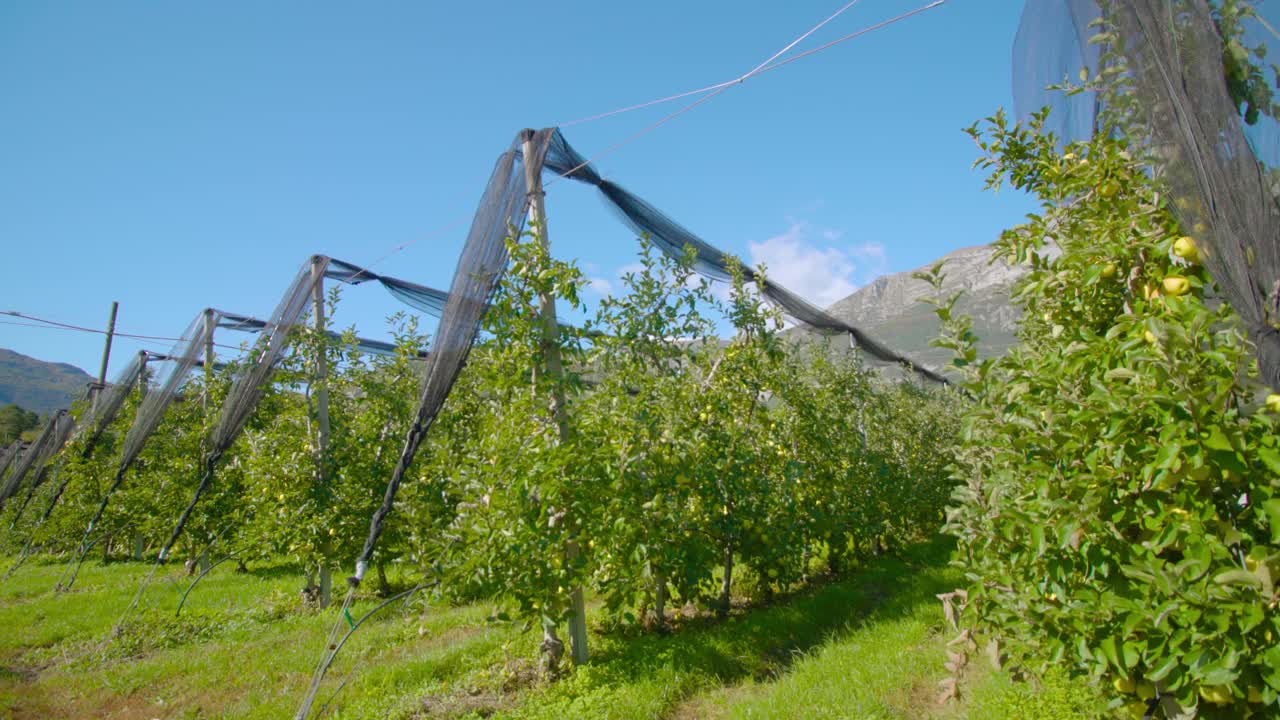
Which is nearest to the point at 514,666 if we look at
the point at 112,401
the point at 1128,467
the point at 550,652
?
the point at 550,652

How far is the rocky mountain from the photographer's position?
265cm

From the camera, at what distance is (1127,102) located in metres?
1.79

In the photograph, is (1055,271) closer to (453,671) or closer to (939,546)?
(453,671)

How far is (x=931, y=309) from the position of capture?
6.93ft

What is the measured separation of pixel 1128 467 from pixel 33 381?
7555 inches

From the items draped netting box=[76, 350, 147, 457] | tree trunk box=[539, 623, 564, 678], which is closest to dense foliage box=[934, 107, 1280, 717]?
tree trunk box=[539, 623, 564, 678]

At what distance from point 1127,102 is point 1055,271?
1.67ft

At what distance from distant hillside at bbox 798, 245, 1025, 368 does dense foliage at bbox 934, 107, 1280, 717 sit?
29cm

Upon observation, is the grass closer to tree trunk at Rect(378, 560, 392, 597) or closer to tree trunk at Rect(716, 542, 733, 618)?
tree trunk at Rect(716, 542, 733, 618)

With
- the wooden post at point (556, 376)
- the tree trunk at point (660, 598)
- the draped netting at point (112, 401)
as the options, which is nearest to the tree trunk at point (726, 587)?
the tree trunk at point (660, 598)

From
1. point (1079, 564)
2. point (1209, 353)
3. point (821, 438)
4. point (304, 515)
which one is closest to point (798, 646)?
point (821, 438)

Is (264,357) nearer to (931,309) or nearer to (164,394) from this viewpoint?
(164,394)

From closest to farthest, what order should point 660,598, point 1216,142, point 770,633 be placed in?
1. point 1216,142
2. point 770,633
3. point 660,598

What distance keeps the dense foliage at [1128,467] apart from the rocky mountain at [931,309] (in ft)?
1.02
